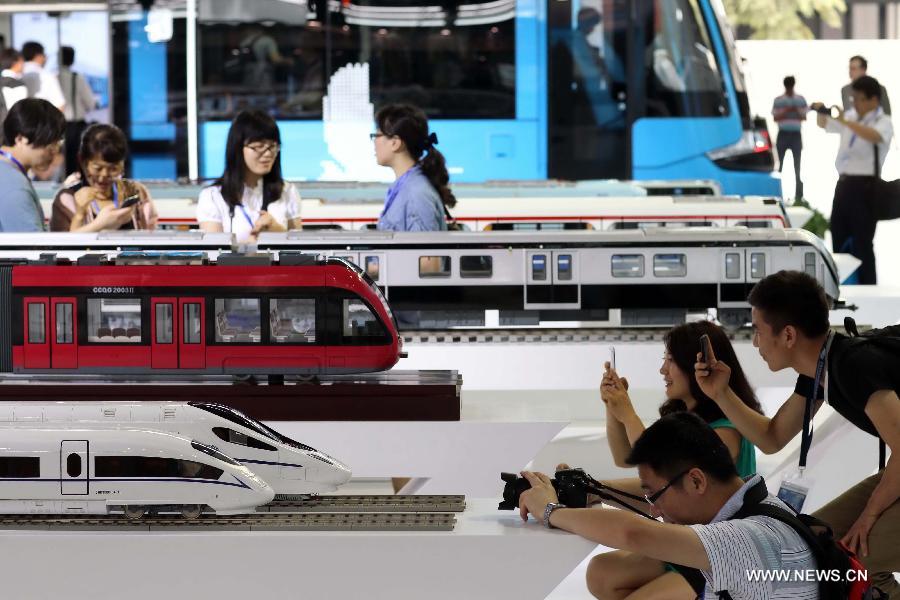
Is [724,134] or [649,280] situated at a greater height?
[724,134]

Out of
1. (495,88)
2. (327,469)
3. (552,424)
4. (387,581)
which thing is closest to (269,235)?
(552,424)

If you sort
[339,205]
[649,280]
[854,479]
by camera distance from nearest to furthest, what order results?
1. [854,479]
2. [649,280]
3. [339,205]

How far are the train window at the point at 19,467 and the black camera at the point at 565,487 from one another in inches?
54.9

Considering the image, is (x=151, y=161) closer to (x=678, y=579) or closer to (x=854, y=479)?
(x=854, y=479)

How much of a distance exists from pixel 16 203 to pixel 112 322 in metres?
1.23

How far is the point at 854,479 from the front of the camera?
669 cm

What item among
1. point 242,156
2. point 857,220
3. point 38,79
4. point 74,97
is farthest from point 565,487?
point 38,79

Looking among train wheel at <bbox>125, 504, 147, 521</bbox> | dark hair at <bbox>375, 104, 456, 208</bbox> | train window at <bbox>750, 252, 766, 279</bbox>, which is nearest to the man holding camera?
train window at <bbox>750, 252, 766, 279</bbox>

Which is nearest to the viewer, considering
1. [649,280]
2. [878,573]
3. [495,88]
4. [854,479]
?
[878,573]

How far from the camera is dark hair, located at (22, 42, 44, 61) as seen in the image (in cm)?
1384

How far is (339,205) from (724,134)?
429cm

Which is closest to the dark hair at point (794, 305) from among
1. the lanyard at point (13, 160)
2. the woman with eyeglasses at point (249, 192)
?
the woman with eyeglasses at point (249, 192)

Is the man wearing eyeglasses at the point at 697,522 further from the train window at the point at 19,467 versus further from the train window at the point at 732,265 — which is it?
the train window at the point at 732,265

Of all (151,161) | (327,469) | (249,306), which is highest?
(151,161)
